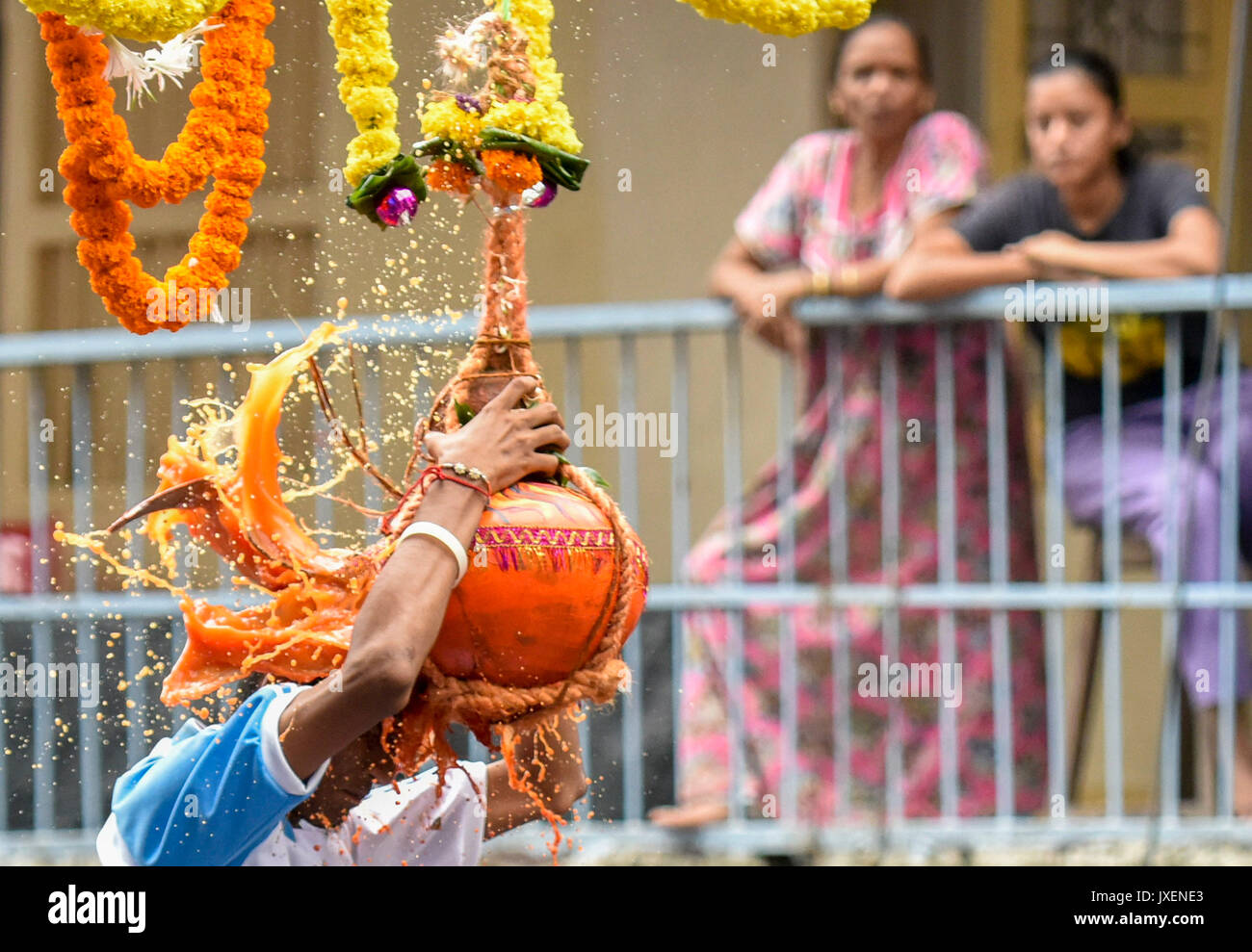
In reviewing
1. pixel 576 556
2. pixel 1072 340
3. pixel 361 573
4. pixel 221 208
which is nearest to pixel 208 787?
pixel 361 573

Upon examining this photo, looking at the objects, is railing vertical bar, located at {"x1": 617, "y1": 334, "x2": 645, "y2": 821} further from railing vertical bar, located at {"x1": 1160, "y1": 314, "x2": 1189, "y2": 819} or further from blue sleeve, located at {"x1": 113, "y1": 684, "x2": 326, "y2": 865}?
blue sleeve, located at {"x1": 113, "y1": 684, "x2": 326, "y2": 865}

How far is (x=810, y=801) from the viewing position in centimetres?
438

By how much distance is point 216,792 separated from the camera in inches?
80.3

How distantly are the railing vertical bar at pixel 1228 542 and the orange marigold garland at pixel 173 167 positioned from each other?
8.99ft

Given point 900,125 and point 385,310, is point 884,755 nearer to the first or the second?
point 900,125

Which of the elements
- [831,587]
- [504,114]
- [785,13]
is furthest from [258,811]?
[831,587]

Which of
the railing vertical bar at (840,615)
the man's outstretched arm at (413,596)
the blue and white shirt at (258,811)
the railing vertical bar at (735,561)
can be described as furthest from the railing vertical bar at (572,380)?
the man's outstretched arm at (413,596)

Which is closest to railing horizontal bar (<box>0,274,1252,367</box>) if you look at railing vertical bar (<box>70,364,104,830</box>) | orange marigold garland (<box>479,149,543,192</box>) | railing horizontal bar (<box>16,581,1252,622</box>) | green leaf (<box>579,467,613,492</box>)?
railing vertical bar (<box>70,364,104,830</box>)

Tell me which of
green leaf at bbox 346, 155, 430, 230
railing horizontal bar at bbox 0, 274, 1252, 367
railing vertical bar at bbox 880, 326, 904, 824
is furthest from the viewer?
railing vertical bar at bbox 880, 326, 904, 824

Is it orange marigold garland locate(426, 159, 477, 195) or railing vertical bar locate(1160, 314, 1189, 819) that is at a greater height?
orange marigold garland locate(426, 159, 477, 195)

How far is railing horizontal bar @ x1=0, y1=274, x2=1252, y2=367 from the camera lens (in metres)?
4.07

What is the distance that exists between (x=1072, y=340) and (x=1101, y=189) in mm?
370

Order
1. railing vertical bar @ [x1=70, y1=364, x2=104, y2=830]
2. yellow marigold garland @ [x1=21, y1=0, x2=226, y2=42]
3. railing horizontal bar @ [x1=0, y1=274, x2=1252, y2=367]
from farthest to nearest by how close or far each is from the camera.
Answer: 1. railing vertical bar @ [x1=70, y1=364, x2=104, y2=830]
2. railing horizontal bar @ [x1=0, y1=274, x2=1252, y2=367]
3. yellow marigold garland @ [x1=21, y1=0, x2=226, y2=42]
